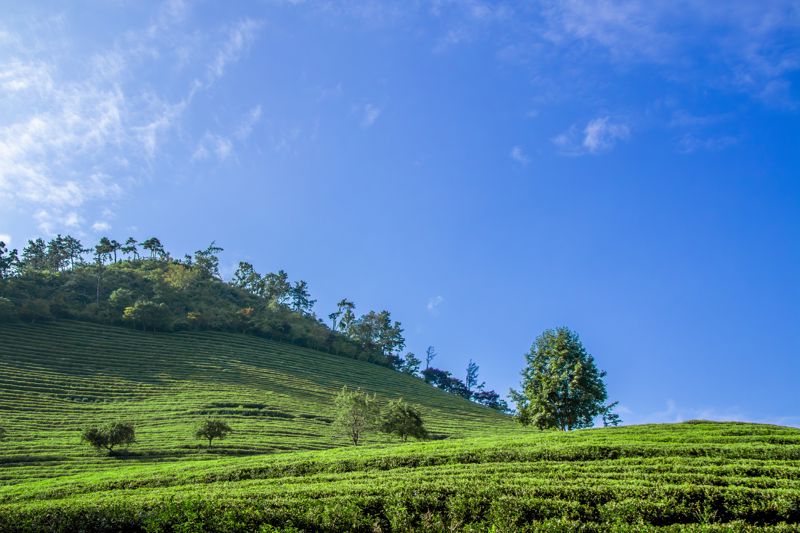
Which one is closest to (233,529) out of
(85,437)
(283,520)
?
(283,520)

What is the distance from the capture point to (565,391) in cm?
4881

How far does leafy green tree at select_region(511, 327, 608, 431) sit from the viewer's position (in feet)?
159

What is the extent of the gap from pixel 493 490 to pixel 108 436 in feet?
166

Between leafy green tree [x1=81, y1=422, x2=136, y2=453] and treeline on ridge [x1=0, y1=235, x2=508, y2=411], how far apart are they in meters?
66.3

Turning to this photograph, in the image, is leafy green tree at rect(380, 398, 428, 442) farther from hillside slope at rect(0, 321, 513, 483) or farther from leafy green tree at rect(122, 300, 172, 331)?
leafy green tree at rect(122, 300, 172, 331)

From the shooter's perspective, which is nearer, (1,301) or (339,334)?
(1,301)

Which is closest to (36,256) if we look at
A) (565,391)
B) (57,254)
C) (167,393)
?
(57,254)

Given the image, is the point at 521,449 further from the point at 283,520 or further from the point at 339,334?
the point at 339,334

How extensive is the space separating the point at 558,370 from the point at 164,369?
245 ft

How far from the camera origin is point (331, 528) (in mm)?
13422

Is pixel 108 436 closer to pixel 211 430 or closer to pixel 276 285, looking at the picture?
pixel 211 430

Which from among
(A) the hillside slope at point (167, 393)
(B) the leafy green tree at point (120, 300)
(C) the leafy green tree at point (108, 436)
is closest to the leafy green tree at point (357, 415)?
(A) the hillside slope at point (167, 393)

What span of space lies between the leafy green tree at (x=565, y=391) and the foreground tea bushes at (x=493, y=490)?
1523 centimetres

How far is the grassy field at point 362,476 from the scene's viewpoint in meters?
14.1
